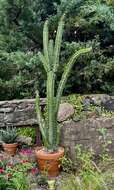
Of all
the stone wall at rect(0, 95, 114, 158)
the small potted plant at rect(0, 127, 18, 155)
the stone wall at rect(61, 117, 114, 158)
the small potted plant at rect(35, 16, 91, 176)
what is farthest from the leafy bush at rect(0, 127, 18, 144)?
the stone wall at rect(61, 117, 114, 158)

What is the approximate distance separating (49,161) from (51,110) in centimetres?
70

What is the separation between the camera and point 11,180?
14.9 feet

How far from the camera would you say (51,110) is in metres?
5.39

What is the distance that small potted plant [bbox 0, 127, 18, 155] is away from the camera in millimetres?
5926

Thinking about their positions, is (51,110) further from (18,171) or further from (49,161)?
(18,171)

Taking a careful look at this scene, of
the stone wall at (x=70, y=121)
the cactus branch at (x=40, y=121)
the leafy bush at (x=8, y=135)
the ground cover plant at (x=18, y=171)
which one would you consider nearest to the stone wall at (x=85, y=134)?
the stone wall at (x=70, y=121)

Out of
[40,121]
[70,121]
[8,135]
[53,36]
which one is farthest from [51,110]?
[53,36]

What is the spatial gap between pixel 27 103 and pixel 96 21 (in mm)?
1680

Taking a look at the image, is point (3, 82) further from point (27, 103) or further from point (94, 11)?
point (94, 11)

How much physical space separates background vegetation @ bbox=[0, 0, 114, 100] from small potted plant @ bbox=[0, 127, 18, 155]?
2.21ft

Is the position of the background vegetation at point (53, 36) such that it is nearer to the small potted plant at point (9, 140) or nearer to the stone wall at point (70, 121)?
the stone wall at point (70, 121)

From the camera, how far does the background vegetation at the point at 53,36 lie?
6.09 m

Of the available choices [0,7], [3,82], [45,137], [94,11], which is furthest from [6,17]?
[45,137]

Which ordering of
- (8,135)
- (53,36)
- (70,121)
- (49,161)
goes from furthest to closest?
(53,36) → (8,135) → (70,121) → (49,161)
